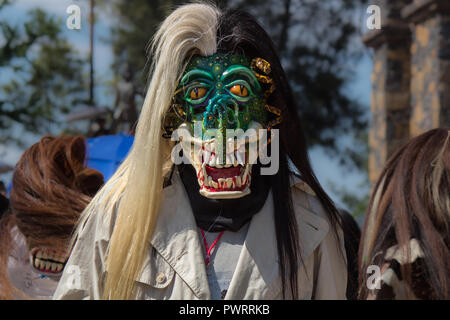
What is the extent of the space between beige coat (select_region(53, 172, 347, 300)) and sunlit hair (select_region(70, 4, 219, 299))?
0.15 ft

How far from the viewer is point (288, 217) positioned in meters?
2.21

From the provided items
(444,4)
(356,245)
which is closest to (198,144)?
(356,245)

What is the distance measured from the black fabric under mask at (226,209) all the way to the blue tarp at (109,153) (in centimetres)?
180

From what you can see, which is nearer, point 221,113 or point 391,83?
point 221,113

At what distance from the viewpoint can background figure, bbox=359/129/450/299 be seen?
7.39ft

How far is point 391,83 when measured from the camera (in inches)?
262

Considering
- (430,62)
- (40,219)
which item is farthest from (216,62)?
(430,62)

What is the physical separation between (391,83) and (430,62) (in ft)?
4.06

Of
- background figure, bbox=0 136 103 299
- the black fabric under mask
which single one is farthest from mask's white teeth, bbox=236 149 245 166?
background figure, bbox=0 136 103 299

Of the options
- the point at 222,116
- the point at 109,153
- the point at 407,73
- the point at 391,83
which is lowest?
the point at 109,153

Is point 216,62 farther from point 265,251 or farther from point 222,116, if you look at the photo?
point 265,251

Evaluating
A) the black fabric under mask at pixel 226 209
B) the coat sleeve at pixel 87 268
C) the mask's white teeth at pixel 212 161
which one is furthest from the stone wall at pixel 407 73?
the coat sleeve at pixel 87 268

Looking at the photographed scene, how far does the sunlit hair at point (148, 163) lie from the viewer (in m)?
2.12

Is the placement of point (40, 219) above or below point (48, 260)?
above
